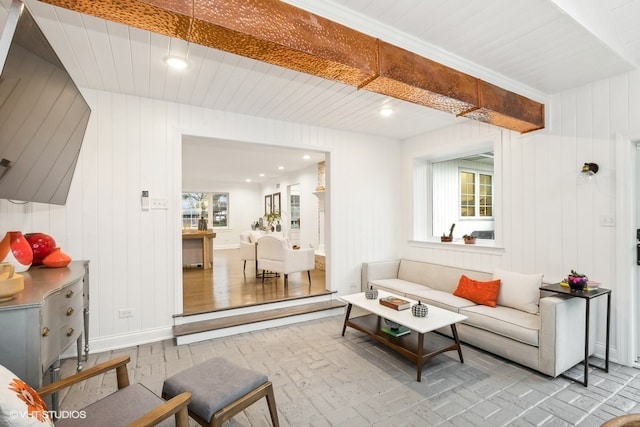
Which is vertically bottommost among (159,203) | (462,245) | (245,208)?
(462,245)

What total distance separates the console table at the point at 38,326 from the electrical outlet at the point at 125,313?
1.22m

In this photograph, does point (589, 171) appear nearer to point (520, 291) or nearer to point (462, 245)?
point (520, 291)

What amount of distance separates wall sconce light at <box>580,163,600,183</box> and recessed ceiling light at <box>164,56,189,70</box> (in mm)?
3839

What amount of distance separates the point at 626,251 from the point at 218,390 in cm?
355

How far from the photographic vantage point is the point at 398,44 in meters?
2.16

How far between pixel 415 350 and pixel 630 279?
6.73ft

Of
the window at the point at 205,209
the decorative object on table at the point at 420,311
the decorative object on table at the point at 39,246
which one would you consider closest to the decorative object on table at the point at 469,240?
the decorative object on table at the point at 420,311

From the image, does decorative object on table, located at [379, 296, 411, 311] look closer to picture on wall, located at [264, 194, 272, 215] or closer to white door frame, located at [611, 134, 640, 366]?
white door frame, located at [611, 134, 640, 366]

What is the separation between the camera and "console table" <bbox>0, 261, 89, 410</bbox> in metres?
1.38

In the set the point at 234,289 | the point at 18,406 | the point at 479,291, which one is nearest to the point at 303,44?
the point at 18,406

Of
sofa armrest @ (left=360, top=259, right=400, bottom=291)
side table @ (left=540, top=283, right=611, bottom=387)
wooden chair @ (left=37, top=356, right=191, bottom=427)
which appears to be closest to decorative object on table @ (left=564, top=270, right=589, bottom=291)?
side table @ (left=540, top=283, right=611, bottom=387)

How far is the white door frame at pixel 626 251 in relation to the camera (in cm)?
269

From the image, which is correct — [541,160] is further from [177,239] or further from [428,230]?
[177,239]

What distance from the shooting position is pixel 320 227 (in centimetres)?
749
